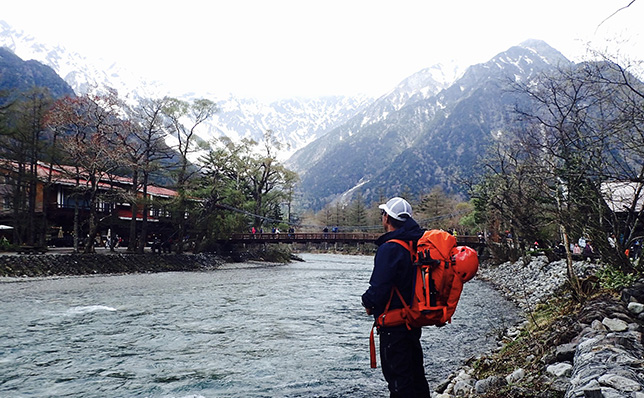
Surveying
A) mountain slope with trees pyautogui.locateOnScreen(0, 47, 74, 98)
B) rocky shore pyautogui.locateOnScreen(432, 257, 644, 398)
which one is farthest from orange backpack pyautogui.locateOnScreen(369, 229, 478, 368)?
mountain slope with trees pyautogui.locateOnScreen(0, 47, 74, 98)

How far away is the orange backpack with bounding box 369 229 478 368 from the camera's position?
126 inches

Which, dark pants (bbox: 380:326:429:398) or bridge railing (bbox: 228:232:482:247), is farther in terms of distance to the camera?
bridge railing (bbox: 228:232:482:247)

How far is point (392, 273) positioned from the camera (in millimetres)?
3217

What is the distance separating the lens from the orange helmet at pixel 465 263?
318 centimetres

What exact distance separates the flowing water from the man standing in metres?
2.86

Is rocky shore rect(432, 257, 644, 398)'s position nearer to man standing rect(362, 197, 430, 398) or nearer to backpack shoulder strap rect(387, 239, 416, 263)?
man standing rect(362, 197, 430, 398)

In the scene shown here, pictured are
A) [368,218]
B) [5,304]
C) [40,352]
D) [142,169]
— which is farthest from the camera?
[368,218]

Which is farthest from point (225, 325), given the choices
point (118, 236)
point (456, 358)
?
point (118, 236)

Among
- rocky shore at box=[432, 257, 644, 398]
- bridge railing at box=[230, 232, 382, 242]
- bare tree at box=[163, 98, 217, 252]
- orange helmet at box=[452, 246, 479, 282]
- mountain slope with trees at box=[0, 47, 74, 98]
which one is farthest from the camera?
mountain slope with trees at box=[0, 47, 74, 98]

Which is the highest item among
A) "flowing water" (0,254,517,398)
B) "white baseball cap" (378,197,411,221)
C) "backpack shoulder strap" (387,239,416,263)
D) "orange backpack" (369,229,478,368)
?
"white baseball cap" (378,197,411,221)

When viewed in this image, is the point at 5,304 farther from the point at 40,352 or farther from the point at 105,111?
the point at 105,111

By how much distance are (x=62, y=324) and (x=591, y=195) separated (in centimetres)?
1117

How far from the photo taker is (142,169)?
1173 inches

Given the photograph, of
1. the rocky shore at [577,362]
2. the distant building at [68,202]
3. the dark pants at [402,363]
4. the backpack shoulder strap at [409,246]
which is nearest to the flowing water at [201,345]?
the rocky shore at [577,362]
